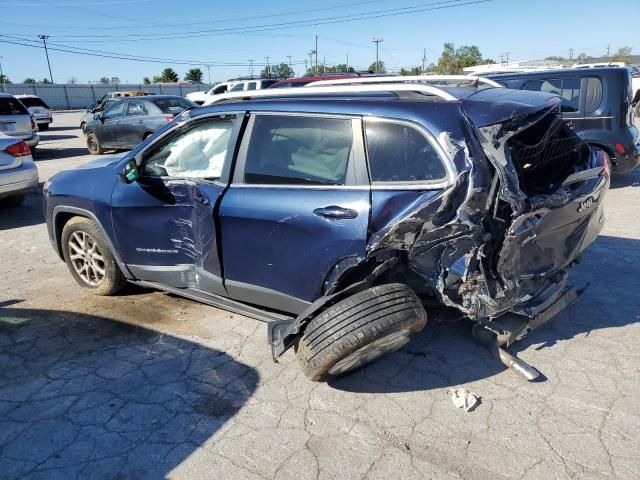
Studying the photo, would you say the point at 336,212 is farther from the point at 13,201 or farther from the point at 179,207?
the point at 13,201

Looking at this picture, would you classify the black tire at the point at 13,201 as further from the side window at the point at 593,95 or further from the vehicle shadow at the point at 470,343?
the side window at the point at 593,95

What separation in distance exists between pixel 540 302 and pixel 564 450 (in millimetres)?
973

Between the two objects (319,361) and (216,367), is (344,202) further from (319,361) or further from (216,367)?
(216,367)

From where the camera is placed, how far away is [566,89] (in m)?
7.68

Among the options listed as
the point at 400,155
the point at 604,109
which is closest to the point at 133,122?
the point at 604,109

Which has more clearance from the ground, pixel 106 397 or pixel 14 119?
pixel 14 119

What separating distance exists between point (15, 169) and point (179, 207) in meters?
5.29

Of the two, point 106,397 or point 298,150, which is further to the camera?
point 298,150

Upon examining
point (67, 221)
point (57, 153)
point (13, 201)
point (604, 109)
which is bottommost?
point (57, 153)

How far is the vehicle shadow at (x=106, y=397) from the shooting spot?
261 cm

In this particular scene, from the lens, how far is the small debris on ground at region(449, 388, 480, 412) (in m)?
2.92

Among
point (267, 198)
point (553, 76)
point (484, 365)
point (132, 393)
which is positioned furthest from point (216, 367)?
point (553, 76)

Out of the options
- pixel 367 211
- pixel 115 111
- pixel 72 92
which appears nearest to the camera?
pixel 367 211

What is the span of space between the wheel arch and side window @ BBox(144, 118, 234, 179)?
2.32ft
